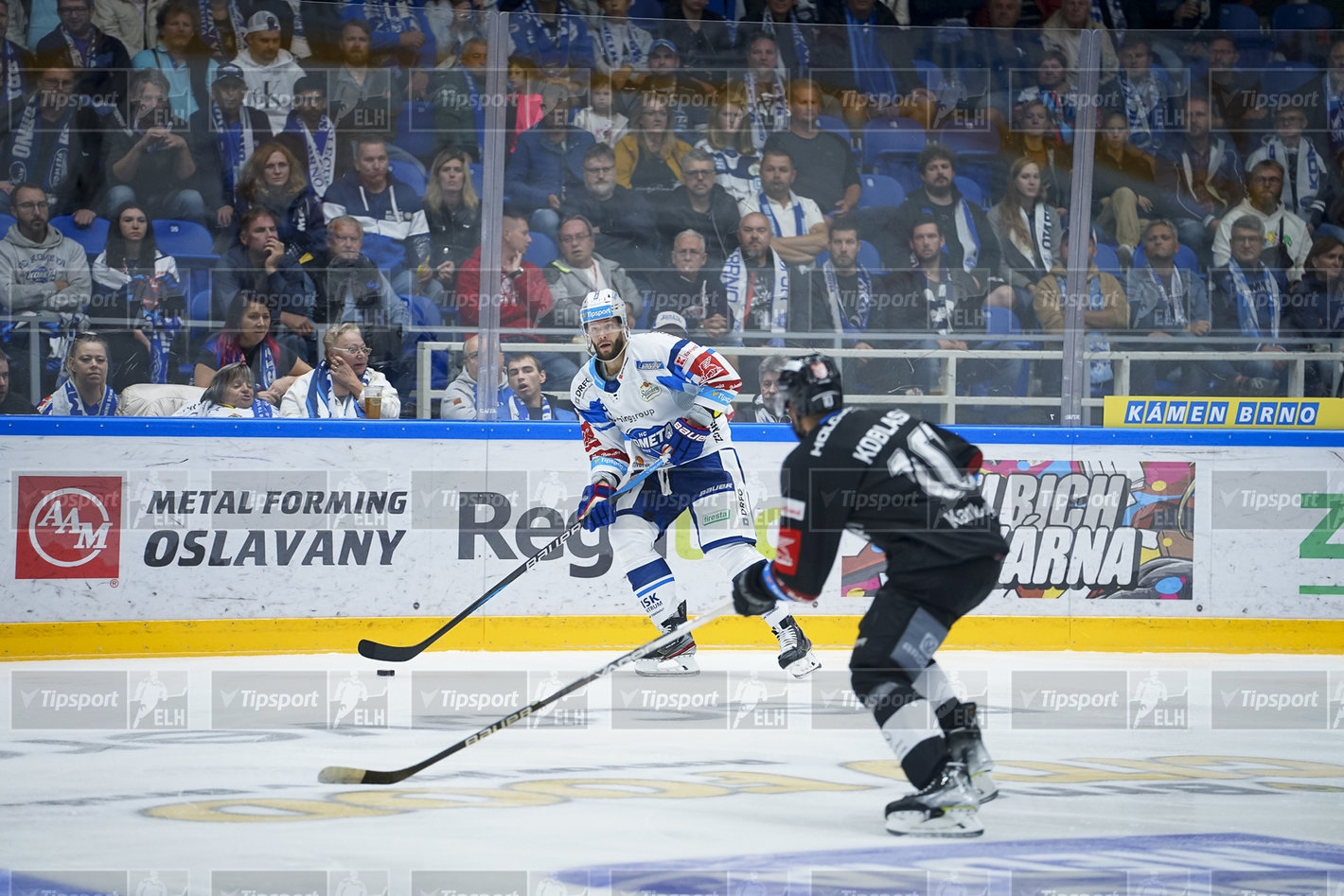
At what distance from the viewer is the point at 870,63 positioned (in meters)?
7.23

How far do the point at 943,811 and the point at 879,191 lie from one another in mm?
4477

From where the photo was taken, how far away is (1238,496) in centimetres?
681

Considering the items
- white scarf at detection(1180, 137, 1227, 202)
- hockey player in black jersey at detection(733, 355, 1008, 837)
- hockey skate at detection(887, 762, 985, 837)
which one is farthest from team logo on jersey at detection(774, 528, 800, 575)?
white scarf at detection(1180, 137, 1227, 202)

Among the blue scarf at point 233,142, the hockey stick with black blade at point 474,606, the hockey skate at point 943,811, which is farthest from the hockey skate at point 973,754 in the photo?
the blue scarf at point 233,142

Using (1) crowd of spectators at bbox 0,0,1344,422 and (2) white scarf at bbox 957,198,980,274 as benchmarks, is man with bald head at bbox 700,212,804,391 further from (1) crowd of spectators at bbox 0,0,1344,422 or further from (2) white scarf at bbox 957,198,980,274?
(2) white scarf at bbox 957,198,980,274

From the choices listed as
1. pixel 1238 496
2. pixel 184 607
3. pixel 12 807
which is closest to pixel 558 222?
pixel 184 607

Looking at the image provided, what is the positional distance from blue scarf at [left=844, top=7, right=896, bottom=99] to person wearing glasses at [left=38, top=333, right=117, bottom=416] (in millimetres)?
4019

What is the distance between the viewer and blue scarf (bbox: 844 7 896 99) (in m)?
7.20

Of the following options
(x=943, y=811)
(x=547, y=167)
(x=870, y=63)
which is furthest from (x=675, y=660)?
(x=870, y=63)

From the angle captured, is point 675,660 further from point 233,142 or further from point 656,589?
point 233,142

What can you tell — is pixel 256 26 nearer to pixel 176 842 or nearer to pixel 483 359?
pixel 483 359

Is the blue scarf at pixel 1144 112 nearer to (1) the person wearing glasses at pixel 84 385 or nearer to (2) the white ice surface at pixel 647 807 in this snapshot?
(2) the white ice surface at pixel 647 807

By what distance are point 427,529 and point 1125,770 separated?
3564 millimetres

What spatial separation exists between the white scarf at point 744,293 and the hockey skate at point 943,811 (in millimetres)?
3842
